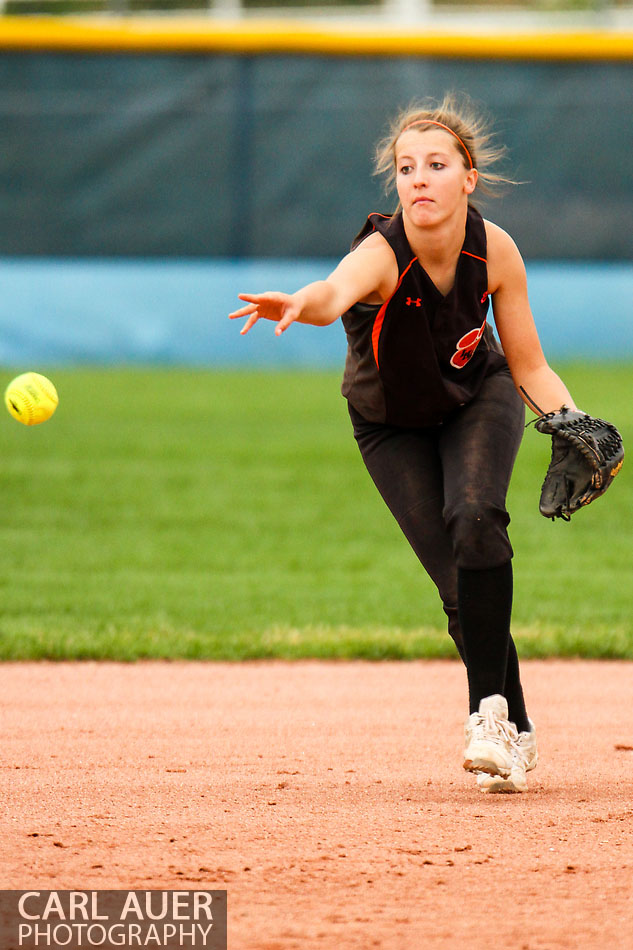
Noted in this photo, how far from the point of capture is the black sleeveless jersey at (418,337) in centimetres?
353

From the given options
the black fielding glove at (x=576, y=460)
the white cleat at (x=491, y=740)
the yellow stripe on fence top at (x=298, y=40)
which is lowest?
the white cleat at (x=491, y=740)

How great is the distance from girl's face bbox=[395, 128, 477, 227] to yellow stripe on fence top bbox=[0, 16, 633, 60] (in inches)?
613

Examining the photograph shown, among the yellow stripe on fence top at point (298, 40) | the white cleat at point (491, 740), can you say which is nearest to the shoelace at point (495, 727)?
the white cleat at point (491, 740)

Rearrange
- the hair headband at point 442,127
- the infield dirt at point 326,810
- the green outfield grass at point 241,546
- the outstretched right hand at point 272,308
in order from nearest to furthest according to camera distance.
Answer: the infield dirt at point 326,810
the outstretched right hand at point 272,308
the hair headband at point 442,127
the green outfield grass at point 241,546

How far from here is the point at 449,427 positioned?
3711mm

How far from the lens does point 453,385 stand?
3.62m

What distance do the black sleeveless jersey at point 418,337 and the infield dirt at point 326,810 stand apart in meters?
1.15

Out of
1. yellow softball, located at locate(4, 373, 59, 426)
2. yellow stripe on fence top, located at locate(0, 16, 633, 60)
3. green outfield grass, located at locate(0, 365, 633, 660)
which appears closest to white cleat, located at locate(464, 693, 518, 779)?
yellow softball, located at locate(4, 373, 59, 426)

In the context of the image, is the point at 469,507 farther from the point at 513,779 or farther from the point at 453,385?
the point at 513,779

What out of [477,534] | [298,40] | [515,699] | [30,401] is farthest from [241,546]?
[298,40]

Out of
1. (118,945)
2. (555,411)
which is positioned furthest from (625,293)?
(118,945)

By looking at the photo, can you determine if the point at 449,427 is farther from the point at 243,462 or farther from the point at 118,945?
the point at 243,462

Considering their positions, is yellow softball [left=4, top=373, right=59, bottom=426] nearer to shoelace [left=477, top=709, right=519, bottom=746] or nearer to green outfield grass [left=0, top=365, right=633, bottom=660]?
shoelace [left=477, top=709, right=519, bottom=746]

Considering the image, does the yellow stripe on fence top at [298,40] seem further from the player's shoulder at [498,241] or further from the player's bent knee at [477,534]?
the player's bent knee at [477,534]
